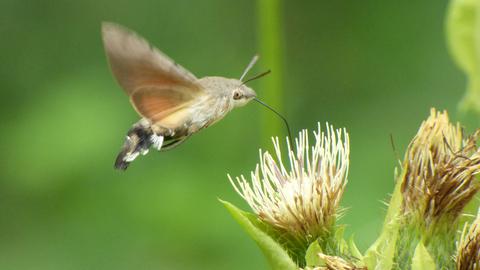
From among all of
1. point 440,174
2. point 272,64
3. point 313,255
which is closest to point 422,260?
point 313,255

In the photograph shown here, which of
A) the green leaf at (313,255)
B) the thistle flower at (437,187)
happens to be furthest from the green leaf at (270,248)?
the thistle flower at (437,187)

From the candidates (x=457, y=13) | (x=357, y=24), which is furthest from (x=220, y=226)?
(x=357, y=24)

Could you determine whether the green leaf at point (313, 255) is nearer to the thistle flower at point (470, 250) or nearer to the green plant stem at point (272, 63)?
Answer: the thistle flower at point (470, 250)

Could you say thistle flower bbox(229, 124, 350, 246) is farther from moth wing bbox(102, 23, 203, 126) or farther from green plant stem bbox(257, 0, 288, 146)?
green plant stem bbox(257, 0, 288, 146)

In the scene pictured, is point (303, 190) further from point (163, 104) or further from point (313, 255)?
point (163, 104)

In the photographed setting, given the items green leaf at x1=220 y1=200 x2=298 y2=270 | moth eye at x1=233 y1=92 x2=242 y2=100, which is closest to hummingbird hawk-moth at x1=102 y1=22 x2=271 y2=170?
moth eye at x1=233 y1=92 x2=242 y2=100
